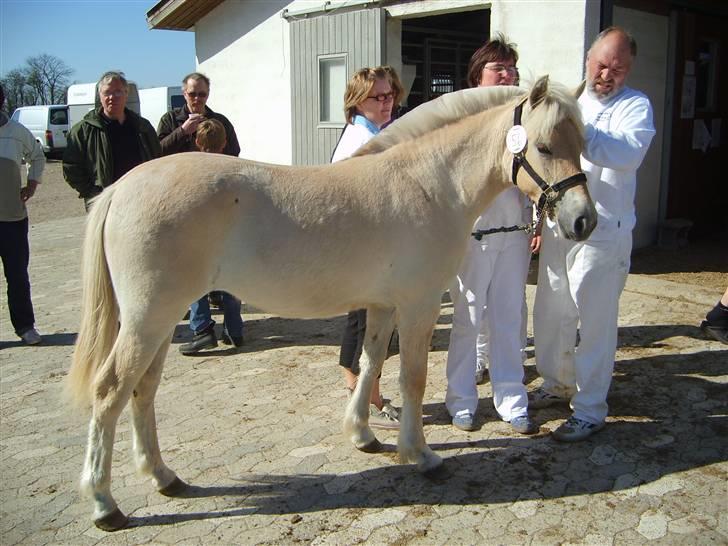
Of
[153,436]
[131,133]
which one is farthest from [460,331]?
[131,133]

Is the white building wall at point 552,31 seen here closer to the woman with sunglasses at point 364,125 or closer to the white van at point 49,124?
the woman with sunglasses at point 364,125

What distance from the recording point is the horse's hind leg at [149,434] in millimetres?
3127

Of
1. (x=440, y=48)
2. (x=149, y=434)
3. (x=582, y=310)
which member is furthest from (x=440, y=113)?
(x=440, y=48)

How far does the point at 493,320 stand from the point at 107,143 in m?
3.62

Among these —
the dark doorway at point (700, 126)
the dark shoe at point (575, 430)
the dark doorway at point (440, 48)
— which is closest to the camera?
the dark shoe at point (575, 430)

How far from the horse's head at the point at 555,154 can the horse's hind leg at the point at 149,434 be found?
201cm

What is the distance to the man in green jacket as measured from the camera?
207 inches

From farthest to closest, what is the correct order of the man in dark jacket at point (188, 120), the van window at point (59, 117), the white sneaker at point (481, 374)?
1. the van window at point (59, 117)
2. the man in dark jacket at point (188, 120)
3. the white sneaker at point (481, 374)

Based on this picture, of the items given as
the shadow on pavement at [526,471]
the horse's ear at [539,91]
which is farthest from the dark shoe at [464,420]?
the horse's ear at [539,91]

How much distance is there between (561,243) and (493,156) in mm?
966

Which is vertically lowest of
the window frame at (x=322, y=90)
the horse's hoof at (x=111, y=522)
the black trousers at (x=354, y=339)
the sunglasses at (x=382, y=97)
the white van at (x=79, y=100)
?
the horse's hoof at (x=111, y=522)

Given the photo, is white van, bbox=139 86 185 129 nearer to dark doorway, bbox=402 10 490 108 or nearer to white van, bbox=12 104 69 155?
white van, bbox=12 104 69 155

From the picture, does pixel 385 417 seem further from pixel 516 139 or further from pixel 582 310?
pixel 516 139

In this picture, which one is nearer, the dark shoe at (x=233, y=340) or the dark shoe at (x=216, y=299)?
the dark shoe at (x=233, y=340)
